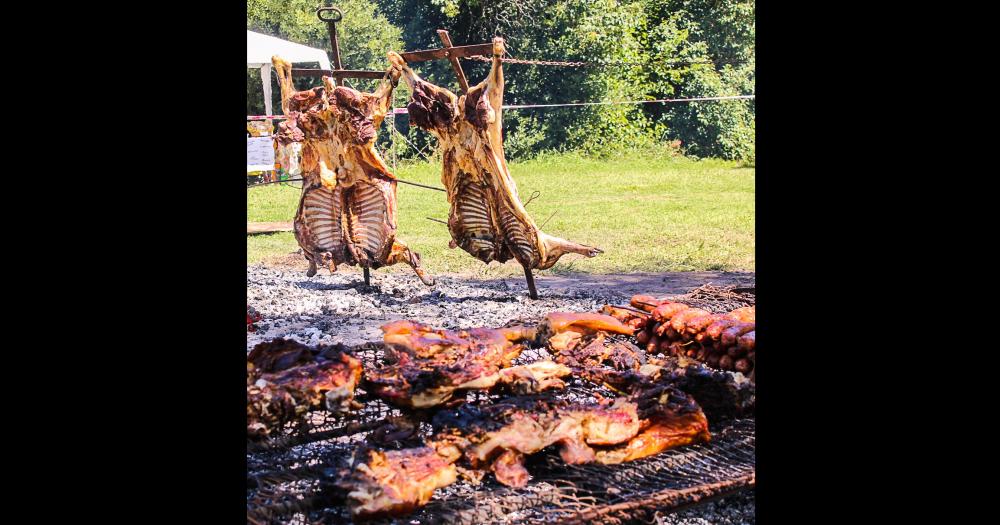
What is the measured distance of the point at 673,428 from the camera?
3439 mm

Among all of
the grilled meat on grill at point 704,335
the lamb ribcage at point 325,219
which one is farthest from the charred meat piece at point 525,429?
the lamb ribcage at point 325,219

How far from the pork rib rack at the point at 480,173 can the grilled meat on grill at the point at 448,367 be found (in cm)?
173

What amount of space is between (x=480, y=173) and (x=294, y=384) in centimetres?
285

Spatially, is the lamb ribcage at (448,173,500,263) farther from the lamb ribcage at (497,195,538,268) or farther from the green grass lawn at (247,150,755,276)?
the green grass lawn at (247,150,755,276)

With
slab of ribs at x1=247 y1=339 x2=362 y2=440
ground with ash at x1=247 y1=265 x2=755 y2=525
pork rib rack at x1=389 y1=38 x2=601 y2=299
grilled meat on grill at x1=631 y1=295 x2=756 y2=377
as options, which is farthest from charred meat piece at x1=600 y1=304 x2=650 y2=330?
slab of ribs at x1=247 y1=339 x2=362 y2=440

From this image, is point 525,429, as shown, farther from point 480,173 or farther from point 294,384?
point 480,173

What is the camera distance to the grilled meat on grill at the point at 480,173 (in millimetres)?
5809

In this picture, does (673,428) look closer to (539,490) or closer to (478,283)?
(539,490)

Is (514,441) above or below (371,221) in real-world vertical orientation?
below

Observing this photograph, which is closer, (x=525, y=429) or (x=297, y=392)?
(x=525, y=429)

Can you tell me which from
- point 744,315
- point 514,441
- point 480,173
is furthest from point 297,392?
point 480,173

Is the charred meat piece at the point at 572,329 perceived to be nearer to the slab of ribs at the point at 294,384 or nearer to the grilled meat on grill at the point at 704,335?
the grilled meat on grill at the point at 704,335

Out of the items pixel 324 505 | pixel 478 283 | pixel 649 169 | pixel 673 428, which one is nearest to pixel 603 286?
pixel 478 283

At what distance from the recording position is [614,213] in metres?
12.1
